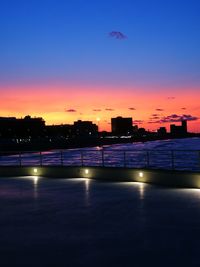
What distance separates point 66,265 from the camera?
5688 millimetres

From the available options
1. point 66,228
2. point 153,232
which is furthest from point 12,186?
point 153,232

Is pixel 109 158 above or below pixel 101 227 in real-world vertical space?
below

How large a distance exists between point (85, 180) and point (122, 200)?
608 cm

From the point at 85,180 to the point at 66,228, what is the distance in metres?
9.52

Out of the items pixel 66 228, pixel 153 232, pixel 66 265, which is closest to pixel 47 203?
pixel 66 228

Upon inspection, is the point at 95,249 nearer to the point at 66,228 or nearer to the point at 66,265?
the point at 66,265

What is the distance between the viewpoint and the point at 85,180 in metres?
17.7

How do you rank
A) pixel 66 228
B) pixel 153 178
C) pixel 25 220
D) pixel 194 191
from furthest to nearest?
pixel 153 178
pixel 194 191
pixel 25 220
pixel 66 228

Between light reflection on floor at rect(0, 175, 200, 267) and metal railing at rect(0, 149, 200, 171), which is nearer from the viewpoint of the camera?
light reflection on floor at rect(0, 175, 200, 267)

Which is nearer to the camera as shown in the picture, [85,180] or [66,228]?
[66,228]

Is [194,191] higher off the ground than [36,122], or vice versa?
[36,122]

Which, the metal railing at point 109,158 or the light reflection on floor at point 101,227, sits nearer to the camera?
the light reflection on floor at point 101,227

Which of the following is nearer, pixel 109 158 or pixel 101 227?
pixel 101 227

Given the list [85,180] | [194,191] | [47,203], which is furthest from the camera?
[85,180]
